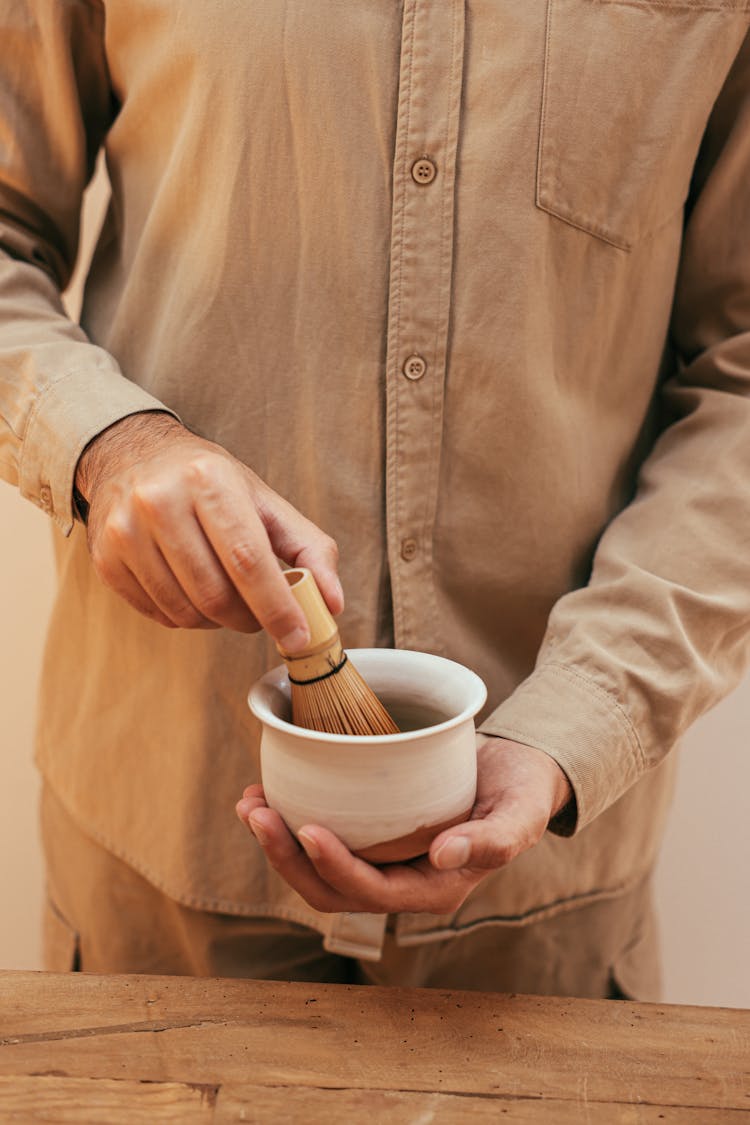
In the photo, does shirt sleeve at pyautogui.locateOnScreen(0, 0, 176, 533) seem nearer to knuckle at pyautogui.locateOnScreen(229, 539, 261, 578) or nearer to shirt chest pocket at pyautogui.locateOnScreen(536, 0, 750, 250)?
knuckle at pyautogui.locateOnScreen(229, 539, 261, 578)

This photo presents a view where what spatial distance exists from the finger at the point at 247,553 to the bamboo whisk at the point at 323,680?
Result: 1 cm

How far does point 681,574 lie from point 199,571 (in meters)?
0.45

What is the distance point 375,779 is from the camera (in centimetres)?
70

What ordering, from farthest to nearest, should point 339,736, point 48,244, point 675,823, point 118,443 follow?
point 675,823
point 48,244
point 118,443
point 339,736

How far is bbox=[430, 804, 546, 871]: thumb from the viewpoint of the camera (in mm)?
713

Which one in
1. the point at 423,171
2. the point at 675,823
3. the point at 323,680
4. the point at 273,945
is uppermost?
the point at 423,171

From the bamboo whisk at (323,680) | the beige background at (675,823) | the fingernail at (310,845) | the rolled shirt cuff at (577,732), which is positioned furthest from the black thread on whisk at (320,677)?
the beige background at (675,823)

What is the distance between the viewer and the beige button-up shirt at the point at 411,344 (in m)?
0.88

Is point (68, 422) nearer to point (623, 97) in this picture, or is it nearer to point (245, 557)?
point (245, 557)

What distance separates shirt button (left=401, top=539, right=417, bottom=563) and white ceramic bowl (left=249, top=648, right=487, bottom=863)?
0.21 metres

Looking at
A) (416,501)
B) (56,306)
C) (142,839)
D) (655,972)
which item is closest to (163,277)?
(56,306)

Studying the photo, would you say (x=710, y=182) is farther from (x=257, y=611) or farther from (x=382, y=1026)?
(x=382, y=1026)

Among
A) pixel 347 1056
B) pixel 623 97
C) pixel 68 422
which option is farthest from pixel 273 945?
pixel 623 97

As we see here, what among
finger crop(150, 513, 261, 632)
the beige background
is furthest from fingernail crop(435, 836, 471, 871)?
the beige background
